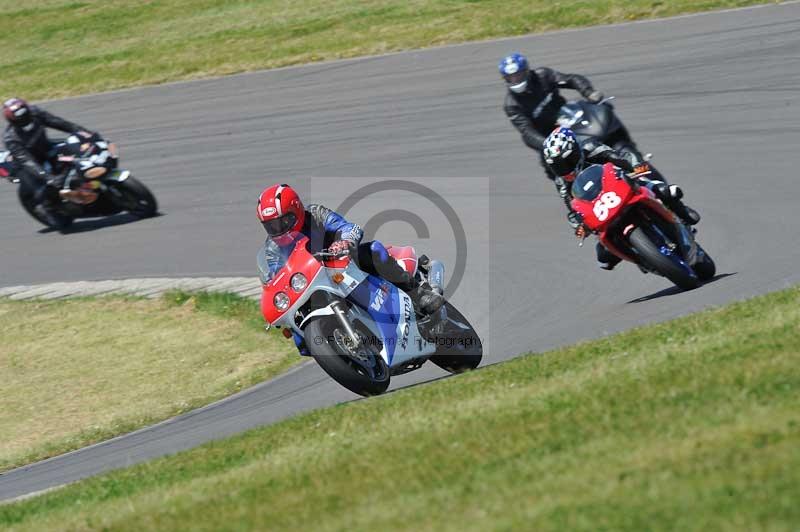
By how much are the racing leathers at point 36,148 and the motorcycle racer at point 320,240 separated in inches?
338

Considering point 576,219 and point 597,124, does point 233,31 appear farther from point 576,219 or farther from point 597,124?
point 576,219

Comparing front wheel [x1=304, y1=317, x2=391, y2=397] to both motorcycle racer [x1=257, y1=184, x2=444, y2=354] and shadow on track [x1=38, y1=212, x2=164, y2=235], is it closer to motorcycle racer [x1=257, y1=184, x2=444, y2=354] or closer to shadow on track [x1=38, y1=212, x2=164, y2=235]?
motorcycle racer [x1=257, y1=184, x2=444, y2=354]

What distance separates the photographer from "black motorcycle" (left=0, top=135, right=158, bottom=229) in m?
16.9

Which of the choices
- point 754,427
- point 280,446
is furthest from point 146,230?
point 754,427

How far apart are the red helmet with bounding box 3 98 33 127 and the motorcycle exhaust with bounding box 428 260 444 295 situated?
8.88 metres

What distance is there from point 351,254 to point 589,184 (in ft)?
7.84

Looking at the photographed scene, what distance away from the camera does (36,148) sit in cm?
1716

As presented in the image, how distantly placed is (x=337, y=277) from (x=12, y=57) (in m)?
23.9

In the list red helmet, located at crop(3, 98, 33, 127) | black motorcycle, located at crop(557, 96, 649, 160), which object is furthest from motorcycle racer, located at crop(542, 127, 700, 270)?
red helmet, located at crop(3, 98, 33, 127)

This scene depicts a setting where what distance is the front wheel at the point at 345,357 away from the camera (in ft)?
28.1

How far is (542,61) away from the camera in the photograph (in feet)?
65.3

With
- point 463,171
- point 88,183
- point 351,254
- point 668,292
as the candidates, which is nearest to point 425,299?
point 351,254

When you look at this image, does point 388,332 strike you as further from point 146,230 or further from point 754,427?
point 146,230

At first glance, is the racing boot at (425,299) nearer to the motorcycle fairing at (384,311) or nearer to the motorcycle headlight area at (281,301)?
the motorcycle fairing at (384,311)
